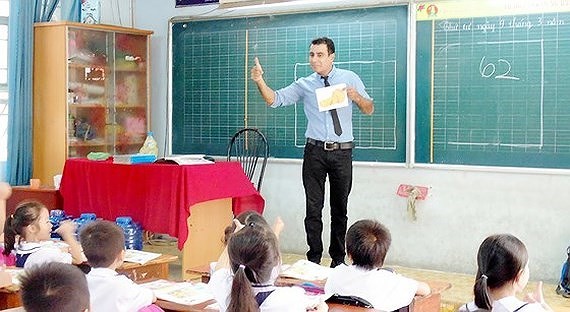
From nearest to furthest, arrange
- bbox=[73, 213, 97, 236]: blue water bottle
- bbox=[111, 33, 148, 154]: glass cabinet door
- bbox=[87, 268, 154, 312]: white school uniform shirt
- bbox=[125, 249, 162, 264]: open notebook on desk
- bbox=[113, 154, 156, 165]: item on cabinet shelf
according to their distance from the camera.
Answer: bbox=[87, 268, 154, 312]: white school uniform shirt, bbox=[125, 249, 162, 264]: open notebook on desk, bbox=[73, 213, 97, 236]: blue water bottle, bbox=[113, 154, 156, 165]: item on cabinet shelf, bbox=[111, 33, 148, 154]: glass cabinet door

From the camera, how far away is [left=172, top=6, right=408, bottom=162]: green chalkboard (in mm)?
6055

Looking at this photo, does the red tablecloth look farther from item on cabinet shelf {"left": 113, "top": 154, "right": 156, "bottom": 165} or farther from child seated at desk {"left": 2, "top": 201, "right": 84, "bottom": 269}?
child seated at desk {"left": 2, "top": 201, "right": 84, "bottom": 269}

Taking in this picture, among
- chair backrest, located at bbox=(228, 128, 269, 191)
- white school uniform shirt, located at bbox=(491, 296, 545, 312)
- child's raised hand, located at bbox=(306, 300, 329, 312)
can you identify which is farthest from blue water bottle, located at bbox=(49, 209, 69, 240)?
white school uniform shirt, located at bbox=(491, 296, 545, 312)

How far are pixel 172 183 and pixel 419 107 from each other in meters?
1.87

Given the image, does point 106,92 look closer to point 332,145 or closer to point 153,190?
point 153,190

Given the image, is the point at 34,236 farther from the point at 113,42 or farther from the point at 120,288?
the point at 113,42

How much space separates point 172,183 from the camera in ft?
17.3

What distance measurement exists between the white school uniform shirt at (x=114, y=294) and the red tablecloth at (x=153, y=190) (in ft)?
7.67

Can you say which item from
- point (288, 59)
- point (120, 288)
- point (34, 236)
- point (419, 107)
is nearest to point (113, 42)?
point (288, 59)

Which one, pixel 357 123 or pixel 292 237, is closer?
pixel 357 123

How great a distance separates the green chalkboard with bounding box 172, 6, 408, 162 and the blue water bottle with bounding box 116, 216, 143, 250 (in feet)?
5.19

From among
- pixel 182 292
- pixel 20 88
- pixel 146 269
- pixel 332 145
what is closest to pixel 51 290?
pixel 182 292

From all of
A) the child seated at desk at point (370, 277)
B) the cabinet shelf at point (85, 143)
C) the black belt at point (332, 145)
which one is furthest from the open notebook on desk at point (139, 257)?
the cabinet shelf at point (85, 143)

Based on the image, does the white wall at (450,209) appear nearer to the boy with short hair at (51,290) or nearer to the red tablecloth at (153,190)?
the red tablecloth at (153,190)
